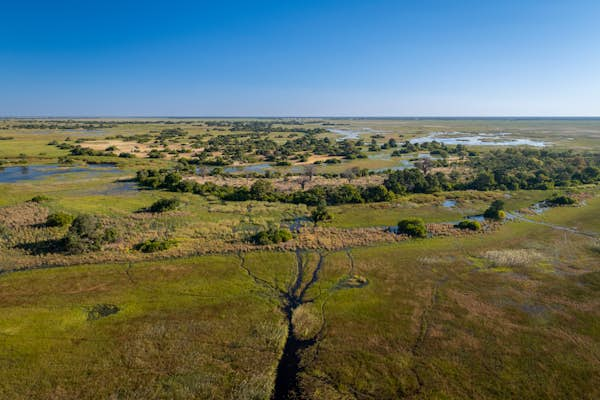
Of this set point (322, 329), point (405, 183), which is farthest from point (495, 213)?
point (322, 329)

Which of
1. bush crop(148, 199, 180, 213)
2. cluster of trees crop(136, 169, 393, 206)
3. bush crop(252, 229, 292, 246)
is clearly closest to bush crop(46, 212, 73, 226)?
bush crop(148, 199, 180, 213)

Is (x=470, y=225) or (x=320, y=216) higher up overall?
(x=320, y=216)

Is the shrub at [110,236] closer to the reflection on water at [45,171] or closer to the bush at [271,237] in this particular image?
the bush at [271,237]

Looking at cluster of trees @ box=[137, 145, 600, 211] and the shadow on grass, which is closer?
the shadow on grass

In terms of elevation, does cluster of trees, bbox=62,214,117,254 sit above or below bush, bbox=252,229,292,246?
above

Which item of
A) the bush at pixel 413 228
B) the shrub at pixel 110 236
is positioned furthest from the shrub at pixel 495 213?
the shrub at pixel 110 236

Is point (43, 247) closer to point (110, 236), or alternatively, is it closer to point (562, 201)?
point (110, 236)

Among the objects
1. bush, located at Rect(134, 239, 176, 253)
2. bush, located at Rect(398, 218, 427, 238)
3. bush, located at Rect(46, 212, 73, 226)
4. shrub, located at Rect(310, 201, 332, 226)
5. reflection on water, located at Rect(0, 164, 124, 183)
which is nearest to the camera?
bush, located at Rect(134, 239, 176, 253)

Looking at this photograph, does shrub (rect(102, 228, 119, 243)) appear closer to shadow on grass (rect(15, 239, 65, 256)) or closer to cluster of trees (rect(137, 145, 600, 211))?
shadow on grass (rect(15, 239, 65, 256))
